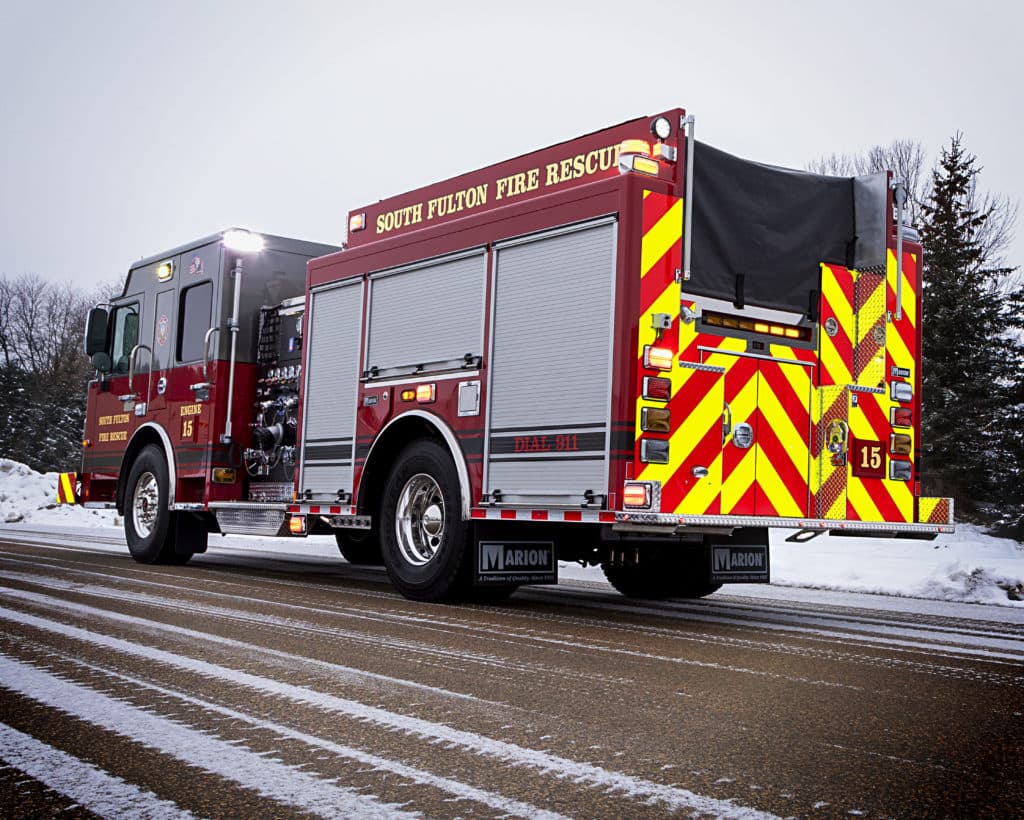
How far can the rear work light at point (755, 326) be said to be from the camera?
7.37m

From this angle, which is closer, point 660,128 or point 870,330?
point 660,128

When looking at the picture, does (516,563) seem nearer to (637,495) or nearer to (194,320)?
(637,495)

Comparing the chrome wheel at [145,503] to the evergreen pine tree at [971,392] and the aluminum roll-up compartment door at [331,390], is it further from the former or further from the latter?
the evergreen pine tree at [971,392]

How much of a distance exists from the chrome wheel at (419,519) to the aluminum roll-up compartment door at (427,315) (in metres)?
0.89

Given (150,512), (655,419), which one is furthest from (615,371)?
(150,512)

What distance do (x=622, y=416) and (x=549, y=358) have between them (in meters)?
0.83

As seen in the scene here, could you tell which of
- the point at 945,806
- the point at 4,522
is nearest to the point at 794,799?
the point at 945,806

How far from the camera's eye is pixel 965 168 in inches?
1375

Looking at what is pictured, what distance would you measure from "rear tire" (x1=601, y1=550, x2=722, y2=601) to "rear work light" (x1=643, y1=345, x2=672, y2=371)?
237 centimetres

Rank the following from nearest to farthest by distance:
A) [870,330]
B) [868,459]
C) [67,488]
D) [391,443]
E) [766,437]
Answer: [766,437]
[868,459]
[870,330]
[391,443]
[67,488]

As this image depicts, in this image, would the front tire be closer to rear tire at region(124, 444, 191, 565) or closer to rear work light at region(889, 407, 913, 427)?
rear work light at region(889, 407, 913, 427)

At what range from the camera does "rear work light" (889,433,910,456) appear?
26.5 ft

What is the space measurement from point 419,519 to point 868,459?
10.9 ft

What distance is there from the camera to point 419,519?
Answer: 840 cm
